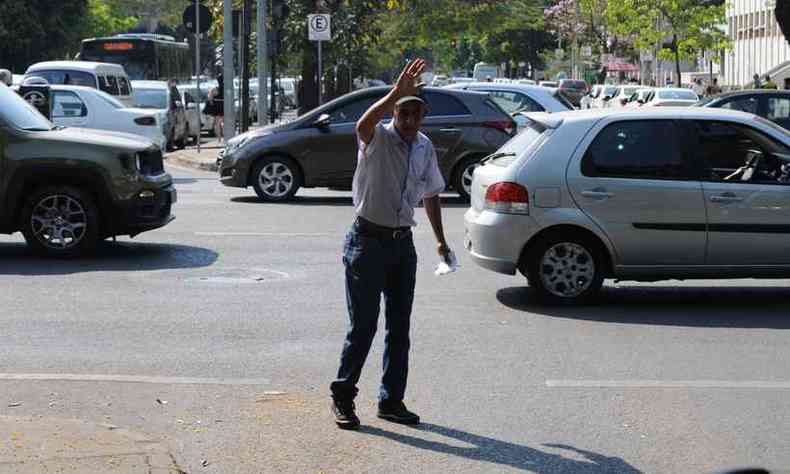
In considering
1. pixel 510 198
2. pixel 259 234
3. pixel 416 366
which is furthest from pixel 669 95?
pixel 416 366

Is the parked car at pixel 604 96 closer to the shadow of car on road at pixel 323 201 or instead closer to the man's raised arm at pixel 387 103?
the shadow of car on road at pixel 323 201

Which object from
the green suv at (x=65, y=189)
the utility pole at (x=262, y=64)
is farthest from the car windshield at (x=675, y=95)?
the green suv at (x=65, y=189)

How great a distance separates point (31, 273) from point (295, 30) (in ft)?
93.0

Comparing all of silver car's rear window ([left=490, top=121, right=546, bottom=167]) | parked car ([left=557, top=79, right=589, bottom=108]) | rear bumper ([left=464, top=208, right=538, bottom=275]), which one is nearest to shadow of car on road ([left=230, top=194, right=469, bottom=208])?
silver car's rear window ([left=490, top=121, right=546, bottom=167])

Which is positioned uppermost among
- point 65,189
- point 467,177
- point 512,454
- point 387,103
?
point 387,103

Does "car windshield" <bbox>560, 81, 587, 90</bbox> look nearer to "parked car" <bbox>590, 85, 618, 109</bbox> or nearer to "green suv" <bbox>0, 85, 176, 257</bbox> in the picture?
"parked car" <bbox>590, 85, 618, 109</bbox>

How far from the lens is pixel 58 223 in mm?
14555

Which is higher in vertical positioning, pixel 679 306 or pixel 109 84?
pixel 109 84

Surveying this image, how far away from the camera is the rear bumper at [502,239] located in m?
11.8

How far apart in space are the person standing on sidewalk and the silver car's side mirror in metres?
12.9

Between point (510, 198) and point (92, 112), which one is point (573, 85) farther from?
point (510, 198)

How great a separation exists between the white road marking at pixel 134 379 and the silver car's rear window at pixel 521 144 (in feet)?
12.0

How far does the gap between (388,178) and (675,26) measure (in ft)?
217

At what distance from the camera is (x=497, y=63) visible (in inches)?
4815
